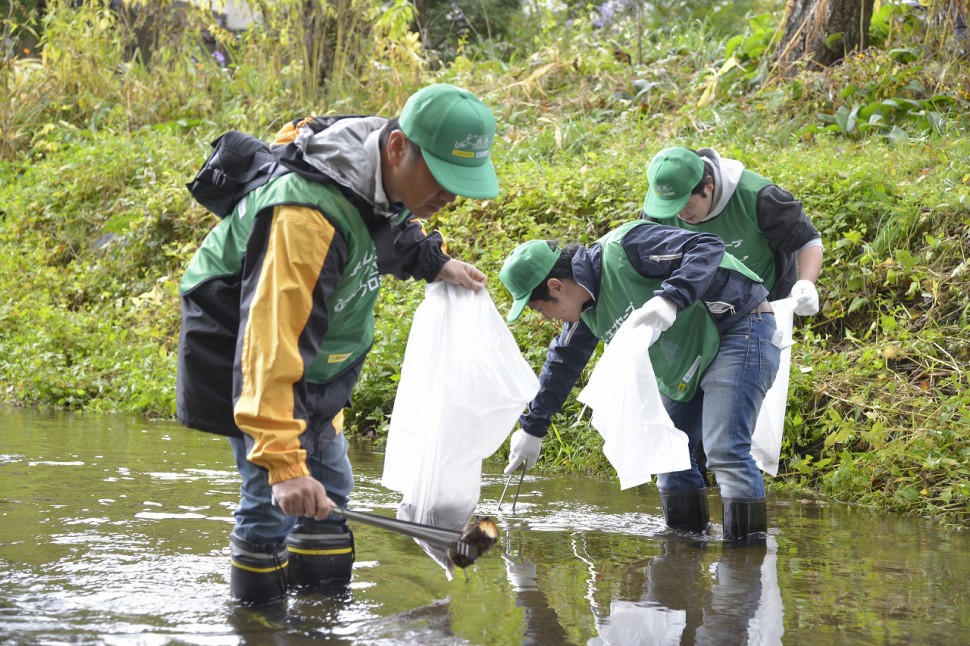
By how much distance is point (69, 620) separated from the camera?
2.95m

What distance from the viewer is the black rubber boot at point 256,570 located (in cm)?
303

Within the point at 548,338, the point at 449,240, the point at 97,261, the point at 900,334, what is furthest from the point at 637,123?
the point at 97,261

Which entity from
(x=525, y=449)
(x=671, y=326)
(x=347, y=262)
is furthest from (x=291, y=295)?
(x=525, y=449)

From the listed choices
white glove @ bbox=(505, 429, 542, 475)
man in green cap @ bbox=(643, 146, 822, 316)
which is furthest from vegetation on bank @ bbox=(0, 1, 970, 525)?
white glove @ bbox=(505, 429, 542, 475)

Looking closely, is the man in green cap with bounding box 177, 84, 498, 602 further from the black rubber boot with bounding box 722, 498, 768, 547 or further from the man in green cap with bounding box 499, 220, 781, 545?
the black rubber boot with bounding box 722, 498, 768, 547

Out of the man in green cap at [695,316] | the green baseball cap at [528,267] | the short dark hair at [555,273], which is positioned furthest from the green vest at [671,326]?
the green baseball cap at [528,267]

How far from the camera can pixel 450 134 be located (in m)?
2.76

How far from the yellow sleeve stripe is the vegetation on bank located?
336 cm

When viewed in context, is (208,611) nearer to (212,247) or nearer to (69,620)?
(69,620)

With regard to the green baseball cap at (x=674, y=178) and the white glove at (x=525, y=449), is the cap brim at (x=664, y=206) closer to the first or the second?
the green baseball cap at (x=674, y=178)

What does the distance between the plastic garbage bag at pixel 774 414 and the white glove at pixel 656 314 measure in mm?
907

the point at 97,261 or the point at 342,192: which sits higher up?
the point at 97,261

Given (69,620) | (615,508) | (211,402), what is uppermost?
(211,402)

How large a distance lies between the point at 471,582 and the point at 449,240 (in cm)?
513
